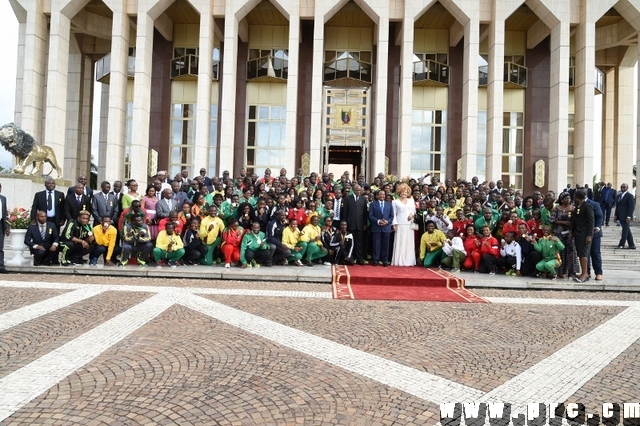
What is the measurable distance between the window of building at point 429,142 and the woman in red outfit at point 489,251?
15.1 metres

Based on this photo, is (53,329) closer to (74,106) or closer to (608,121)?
(74,106)

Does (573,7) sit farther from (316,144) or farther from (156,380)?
(156,380)

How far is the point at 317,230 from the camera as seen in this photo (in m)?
10.9

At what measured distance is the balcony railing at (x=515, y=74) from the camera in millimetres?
24938

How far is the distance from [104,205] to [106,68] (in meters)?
18.9

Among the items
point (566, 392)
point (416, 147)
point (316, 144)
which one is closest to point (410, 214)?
point (566, 392)

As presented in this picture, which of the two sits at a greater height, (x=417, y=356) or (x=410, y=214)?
(x=410, y=214)

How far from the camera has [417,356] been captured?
4.41 metres

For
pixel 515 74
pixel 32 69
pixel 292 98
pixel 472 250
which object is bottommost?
pixel 472 250

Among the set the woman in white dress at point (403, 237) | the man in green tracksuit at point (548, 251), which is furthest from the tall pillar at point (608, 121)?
the woman in white dress at point (403, 237)

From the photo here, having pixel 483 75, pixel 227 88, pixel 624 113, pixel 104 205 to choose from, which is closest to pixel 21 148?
pixel 104 205

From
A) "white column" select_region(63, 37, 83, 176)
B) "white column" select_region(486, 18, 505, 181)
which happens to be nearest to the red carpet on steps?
"white column" select_region(486, 18, 505, 181)

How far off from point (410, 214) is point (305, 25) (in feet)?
57.6

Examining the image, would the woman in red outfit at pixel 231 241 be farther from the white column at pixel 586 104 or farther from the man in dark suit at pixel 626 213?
the white column at pixel 586 104
